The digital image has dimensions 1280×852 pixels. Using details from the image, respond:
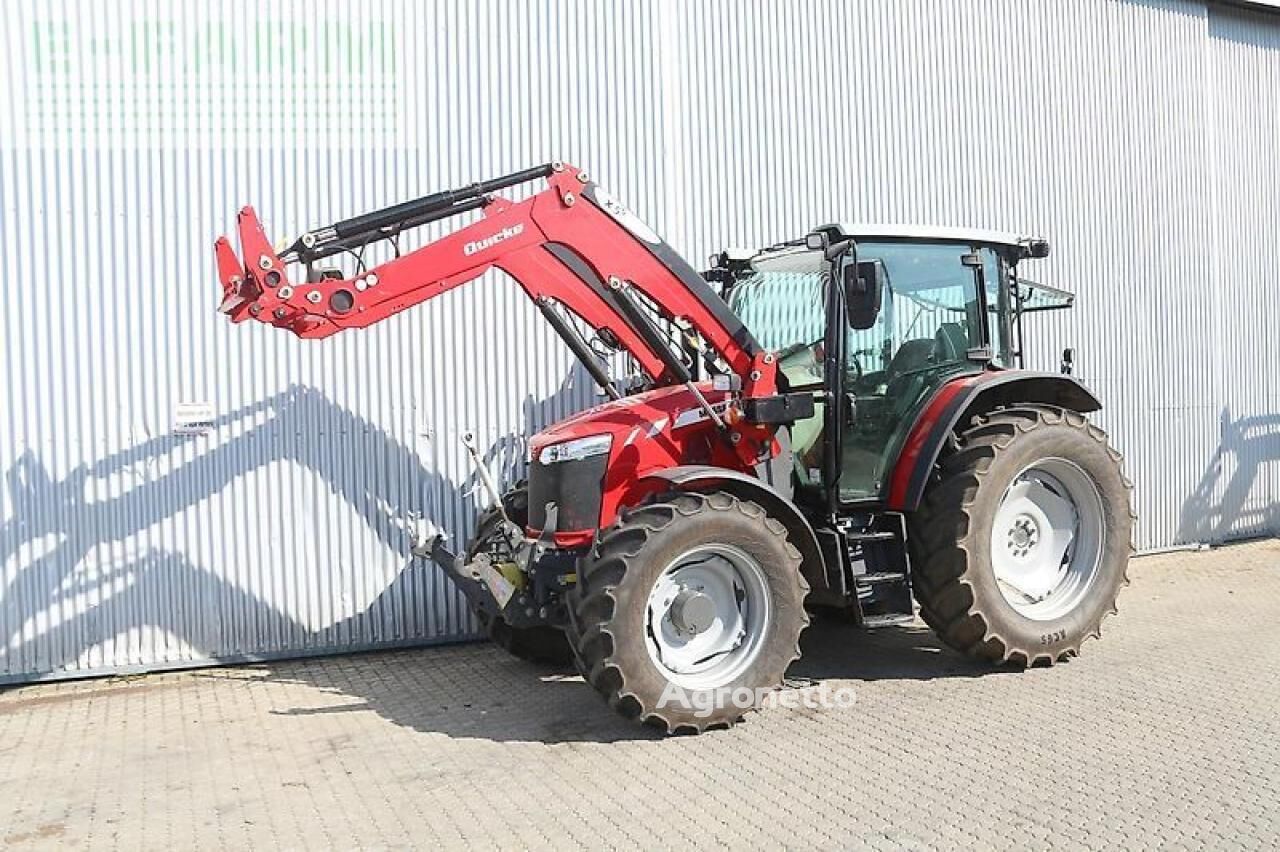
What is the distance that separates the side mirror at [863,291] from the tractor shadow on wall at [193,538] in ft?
10.6

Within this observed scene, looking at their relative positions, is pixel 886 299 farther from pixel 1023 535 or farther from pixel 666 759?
pixel 666 759

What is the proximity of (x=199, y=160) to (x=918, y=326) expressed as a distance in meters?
5.03

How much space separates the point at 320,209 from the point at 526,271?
2.57m

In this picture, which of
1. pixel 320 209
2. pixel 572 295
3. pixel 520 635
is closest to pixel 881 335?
pixel 572 295

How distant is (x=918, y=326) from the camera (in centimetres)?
652

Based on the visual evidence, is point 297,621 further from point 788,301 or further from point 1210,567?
point 1210,567

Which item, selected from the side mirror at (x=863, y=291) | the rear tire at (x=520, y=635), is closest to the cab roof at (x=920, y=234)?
Result: the side mirror at (x=863, y=291)

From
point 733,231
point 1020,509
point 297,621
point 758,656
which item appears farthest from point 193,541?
point 1020,509

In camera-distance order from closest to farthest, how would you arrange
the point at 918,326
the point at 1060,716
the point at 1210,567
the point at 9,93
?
the point at 1060,716
the point at 918,326
the point at 9,93
the point at 1210,567

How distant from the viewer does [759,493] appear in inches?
222

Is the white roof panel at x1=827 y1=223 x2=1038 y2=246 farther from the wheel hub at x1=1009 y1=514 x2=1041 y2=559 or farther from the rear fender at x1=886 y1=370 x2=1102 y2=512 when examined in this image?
the wheel hub at x1=1009 y1=514 x2=1041 y2=559

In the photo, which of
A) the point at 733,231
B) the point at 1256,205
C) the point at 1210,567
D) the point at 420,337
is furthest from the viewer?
the point at 1256,205

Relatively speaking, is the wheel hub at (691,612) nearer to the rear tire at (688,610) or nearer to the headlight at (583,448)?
the rear tire at (688,610)
